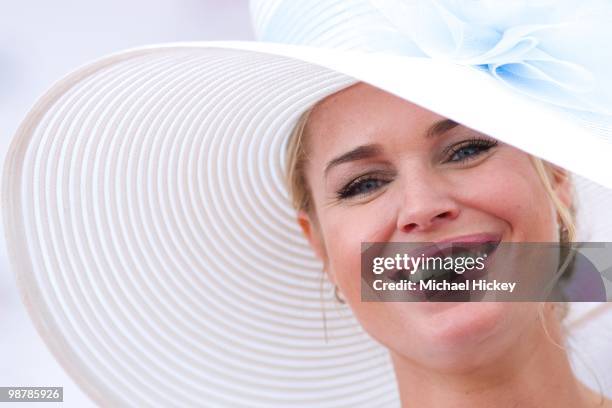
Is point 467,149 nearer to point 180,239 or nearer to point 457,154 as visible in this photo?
point 457,154

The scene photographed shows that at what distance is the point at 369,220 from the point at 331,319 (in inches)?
16.6

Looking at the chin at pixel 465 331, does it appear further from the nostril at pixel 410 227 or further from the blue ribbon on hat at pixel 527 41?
the blue ribbon on hat at pixel 527 41

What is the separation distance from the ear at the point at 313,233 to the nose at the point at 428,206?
29cm

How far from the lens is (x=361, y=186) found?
44.4 inches

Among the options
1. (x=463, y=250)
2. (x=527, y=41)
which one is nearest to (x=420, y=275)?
(x=463, y=250)

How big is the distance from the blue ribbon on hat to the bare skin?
0.41 ft

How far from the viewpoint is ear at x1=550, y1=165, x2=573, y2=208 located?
1160 mm

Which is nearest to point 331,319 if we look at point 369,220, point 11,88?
point 369,220

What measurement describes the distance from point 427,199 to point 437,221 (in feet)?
0.09

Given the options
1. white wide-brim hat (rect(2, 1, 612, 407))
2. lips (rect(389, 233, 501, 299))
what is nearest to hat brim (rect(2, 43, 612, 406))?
white wide-brim hat (rect(2, 1, 612, 407))

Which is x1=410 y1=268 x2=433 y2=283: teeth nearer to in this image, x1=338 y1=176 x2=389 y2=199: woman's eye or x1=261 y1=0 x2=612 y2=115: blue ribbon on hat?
x1=338 y1=176 x2=389 y2=199: woman's eye

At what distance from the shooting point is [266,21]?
3.73ft

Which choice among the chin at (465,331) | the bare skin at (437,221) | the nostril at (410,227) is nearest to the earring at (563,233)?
the bare skin at (437,221)

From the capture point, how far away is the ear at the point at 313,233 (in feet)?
4.27
